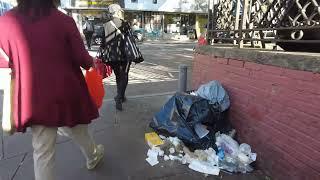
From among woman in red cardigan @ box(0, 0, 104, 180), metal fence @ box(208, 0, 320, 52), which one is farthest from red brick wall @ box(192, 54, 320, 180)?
woman in red cardigan @ box(0, 0, 104, 180)

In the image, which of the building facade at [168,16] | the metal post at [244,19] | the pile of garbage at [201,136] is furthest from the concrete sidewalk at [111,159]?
the building facade at [168,16]

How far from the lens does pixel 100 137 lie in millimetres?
4723

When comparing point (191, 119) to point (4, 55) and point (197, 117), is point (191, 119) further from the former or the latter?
point (4, 55)

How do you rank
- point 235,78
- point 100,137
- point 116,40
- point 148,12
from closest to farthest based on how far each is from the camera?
1. point 235,78
2. point 100,137
3. point 116,40
4. point 148,12

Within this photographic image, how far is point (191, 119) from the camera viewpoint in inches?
165

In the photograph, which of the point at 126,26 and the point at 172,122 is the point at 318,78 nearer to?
the point at 172,122

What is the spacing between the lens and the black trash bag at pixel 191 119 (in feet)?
13.5

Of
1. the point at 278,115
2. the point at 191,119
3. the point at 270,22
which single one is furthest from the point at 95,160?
the point at 270,22

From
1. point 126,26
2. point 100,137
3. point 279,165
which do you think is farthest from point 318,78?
point 126,26

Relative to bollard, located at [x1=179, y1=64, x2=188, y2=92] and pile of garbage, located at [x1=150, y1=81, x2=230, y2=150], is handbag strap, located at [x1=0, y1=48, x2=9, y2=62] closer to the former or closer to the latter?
pile of garbage, located at [x1=150, y1=81, x2=230, y2=150]

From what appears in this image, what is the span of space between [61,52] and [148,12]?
33176 millimetres

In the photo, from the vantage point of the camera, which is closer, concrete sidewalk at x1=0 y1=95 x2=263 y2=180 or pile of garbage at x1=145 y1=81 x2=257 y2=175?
concrete sidewalk at x1=0 y1=95 x2=263 y2=180

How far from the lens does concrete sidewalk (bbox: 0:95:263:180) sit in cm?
362

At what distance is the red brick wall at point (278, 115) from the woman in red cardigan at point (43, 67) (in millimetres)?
1825
